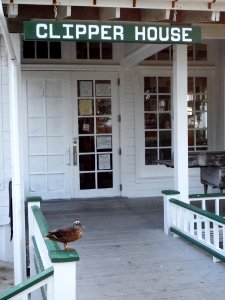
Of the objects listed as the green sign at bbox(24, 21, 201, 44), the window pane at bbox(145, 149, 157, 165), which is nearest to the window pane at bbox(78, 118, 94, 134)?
the window pane at bbox(145, 149, 157, 165)

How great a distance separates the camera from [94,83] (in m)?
9.36

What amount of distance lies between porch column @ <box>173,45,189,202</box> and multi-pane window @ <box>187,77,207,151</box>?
10.6 feet

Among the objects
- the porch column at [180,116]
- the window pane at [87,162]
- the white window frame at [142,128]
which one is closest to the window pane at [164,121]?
the white window frame at [142,128]

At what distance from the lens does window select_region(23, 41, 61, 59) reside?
29.9ft

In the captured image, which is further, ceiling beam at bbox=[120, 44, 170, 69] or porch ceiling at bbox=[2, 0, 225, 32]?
ceiling beam at bbox=[120, 44, 170, 69]

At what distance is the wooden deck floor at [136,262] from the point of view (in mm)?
4625

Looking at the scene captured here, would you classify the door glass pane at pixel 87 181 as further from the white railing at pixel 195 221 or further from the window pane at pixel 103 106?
the white railing at pixel 195 221

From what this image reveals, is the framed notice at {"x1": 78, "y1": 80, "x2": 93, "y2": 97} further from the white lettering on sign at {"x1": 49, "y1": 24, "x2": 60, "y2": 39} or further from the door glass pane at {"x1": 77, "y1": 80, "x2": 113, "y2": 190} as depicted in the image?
the white lettering on sign at {"x1": 49, "y1": 24, "x2": 60, "y2": 39}

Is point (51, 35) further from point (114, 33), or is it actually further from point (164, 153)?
point (164, 153)

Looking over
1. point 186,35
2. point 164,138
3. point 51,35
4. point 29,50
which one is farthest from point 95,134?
point 51,35

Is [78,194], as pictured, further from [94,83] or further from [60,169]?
[94,83]

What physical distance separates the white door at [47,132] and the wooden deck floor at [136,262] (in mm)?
1144

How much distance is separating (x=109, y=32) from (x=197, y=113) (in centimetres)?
480

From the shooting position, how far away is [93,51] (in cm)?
940
